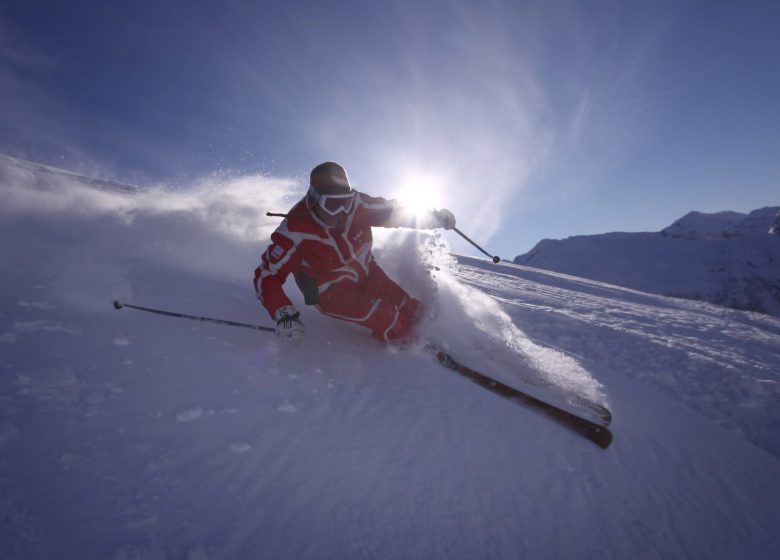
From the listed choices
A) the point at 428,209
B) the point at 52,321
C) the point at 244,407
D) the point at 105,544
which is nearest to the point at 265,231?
the point at 428,209

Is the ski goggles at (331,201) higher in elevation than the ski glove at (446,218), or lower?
lower

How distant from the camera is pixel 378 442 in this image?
209cm

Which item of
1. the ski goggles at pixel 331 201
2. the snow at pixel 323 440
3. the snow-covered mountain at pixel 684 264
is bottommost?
the snow at pixel 323 440

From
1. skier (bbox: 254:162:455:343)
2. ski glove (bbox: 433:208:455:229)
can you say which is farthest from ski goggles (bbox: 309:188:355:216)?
ski glove (bbox: 433:208:455:229)

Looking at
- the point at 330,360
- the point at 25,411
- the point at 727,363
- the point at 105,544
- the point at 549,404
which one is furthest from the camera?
the point at 727,363

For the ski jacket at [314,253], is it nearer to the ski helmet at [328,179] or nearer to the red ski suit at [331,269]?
the red ski suit at [331,269]

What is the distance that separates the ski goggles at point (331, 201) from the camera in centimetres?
347

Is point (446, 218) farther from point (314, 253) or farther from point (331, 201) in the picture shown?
point (314, 253)

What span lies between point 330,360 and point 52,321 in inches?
84.7

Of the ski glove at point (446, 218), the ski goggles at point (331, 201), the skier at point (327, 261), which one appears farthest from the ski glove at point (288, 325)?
the ski glove at point (446, 218)

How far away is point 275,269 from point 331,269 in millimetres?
600

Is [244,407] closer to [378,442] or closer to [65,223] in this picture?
[378,442]

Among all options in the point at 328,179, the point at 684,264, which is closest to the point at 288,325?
the point at 328,179

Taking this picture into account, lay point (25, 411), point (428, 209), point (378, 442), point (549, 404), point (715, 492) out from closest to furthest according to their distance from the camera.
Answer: point (25, 411) → point (378, 442) → point (715, 492) → point (549, 404) → point (428, 209)
